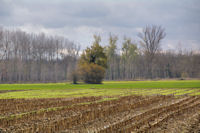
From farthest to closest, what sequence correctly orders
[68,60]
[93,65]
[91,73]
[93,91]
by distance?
[68,60] → [93,65] → [91,73] → [93,91]

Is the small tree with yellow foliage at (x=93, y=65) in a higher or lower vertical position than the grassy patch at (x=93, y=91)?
higher

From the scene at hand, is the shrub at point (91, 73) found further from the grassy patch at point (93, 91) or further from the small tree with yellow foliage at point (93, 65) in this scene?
the grassy patch at point (93, 91)

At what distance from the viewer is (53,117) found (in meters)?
11.9

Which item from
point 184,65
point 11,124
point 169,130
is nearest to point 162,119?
point 169,130

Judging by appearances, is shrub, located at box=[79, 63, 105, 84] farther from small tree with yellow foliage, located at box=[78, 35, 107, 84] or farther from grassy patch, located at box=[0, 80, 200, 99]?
grassy patch, located at box=[0, 80, 200, 99]

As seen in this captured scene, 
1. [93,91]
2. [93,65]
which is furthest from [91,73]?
[93,91]

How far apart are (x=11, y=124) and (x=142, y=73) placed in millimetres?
103264

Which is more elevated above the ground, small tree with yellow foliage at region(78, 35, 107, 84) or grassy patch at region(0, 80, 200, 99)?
small tree with yellow foliage at region(78, 35, 107, 84)

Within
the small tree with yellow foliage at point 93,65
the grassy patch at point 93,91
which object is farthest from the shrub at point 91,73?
the grassy patch at point 93,91

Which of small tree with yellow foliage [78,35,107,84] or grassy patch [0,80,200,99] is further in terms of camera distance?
small tree with yellow foliage [78,35,107,84]

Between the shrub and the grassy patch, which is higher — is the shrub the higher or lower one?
the higher one

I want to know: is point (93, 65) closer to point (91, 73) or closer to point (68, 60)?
point (91, 73)

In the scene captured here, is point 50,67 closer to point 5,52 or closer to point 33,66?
point 33,66

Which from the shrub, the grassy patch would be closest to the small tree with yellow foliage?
the shrub
